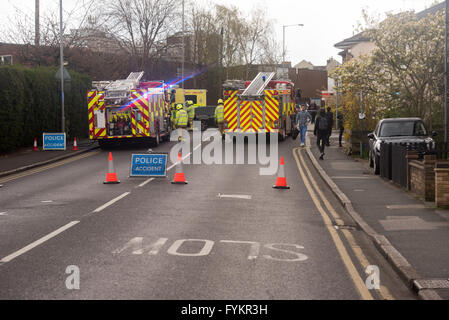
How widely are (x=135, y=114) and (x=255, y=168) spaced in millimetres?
9284

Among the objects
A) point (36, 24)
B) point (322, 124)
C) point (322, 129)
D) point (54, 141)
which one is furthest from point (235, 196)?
point (36, 24)

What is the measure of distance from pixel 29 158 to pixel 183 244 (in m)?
17.1

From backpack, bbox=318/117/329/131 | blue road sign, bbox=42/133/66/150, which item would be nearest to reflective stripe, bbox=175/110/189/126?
blue road sign, bbox=42/133/66/150

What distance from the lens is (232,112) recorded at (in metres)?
33.3

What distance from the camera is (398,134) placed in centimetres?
2088

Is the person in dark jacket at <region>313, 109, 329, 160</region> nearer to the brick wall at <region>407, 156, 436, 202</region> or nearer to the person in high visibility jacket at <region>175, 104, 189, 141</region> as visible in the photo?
the brick wall at <region>407, 156, 436, 202</region>

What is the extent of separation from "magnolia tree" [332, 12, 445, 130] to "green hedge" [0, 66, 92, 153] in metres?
13.1

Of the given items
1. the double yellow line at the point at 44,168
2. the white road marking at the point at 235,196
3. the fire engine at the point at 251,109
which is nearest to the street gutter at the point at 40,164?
the double yellow line at the point at 44,168

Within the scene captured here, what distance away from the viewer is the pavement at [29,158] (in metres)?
22.8

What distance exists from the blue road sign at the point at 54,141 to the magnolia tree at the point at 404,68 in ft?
39.4

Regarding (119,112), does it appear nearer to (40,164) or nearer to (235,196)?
(40,164)

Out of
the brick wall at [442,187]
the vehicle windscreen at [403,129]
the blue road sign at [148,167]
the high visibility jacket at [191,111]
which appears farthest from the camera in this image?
the high visibility jacket at [191,111]

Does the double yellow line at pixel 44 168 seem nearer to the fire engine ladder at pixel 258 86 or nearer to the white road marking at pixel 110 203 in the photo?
the white road marking at pixel 110 203
